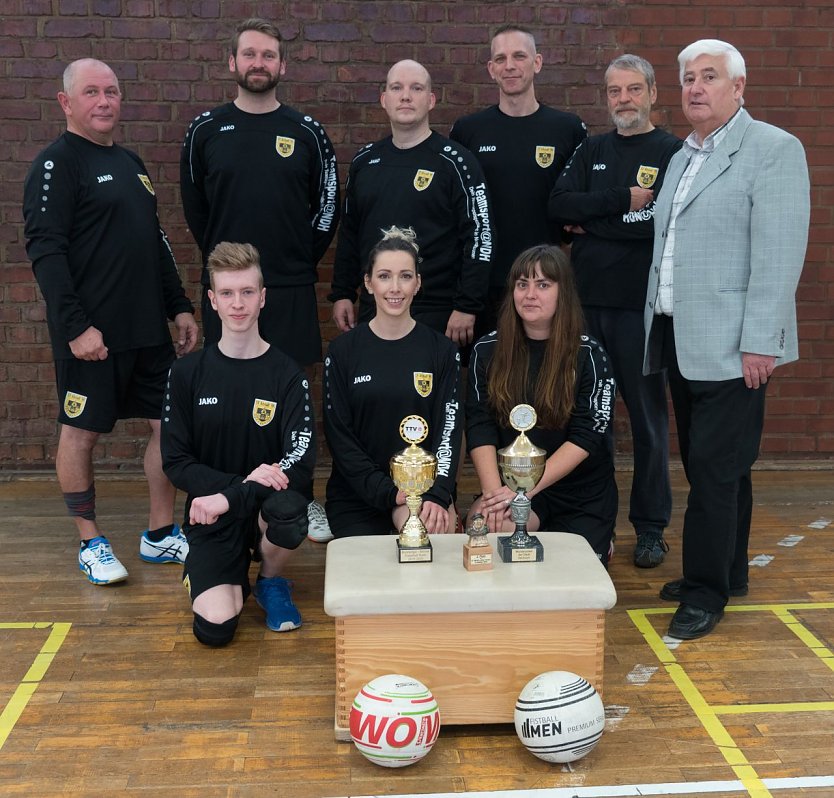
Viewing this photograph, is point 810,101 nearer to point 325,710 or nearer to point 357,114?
point 357,114

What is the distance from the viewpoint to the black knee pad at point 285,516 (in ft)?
11.0

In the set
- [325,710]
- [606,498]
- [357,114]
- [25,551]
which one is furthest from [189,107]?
[325,710]

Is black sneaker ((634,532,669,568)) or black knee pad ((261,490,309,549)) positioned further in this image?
black sneaker ((634,532,669,568))

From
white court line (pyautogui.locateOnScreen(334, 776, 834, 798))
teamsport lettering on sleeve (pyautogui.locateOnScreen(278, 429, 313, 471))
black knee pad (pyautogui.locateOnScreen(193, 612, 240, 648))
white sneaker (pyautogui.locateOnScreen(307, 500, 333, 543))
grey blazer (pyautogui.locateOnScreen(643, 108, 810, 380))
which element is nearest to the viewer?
white court line (pyautogui.locateOnScreen(334, 776, 834, 798))

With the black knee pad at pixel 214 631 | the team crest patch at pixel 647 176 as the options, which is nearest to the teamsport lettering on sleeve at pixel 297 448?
the black knee pad at pixel 214 631

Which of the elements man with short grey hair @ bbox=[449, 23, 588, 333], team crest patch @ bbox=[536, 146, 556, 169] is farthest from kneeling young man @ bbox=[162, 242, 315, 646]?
team crest patch @ bbox=[536, 146, 556, 169]

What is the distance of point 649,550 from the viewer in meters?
4.18

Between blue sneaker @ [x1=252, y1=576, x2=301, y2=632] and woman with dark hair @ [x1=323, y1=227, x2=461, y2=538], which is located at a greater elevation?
woman with dark hair @ [x1=323, y1=227, x2=461, y2=538]

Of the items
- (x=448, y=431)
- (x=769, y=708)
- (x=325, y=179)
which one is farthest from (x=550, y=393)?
(x=325, y=179)

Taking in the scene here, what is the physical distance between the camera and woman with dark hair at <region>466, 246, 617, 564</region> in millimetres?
3615

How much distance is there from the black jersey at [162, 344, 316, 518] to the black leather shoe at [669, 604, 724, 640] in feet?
4.69

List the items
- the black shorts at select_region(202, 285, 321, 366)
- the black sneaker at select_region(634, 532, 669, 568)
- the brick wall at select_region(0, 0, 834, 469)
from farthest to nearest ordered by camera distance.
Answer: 1. the brick wall at select_region(0, 0, 834, 469)
2. the black shorts at select_region(202, 285, 321, 366)
3. the black sneaker at select_region(634, 532, 669, 568)

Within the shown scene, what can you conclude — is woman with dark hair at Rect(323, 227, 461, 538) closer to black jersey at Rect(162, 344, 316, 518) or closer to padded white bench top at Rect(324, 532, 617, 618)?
black jersey at Rect(162, 344, 316, 518)

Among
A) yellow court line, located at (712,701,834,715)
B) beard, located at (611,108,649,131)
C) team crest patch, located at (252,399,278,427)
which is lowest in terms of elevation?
yellow court line, located at (712,701,834,715)
